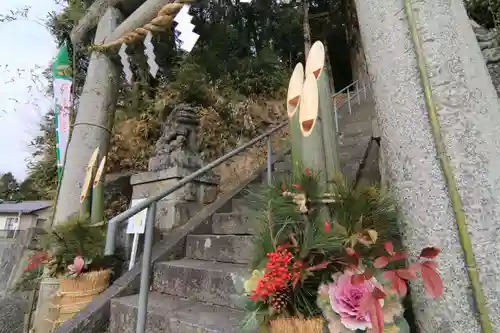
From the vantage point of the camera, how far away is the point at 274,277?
89 cm

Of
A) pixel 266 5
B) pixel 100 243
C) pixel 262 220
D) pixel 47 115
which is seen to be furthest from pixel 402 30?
pixel 266 5

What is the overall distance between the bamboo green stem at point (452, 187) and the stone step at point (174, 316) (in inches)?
39.4

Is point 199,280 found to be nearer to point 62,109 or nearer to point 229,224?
point 229,224

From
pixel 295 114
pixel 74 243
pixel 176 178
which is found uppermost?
pixel 176 178

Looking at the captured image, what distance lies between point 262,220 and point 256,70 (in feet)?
19.0

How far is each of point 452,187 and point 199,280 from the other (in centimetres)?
164

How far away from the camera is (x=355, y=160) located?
3.18 m

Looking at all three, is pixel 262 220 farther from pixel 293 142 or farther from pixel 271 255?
pixel 293 142

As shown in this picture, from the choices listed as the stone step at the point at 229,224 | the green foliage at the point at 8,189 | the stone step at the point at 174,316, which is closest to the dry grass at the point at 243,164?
the stone step at the point at 229,224

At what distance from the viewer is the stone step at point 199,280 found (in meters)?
1.86

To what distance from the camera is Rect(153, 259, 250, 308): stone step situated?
73.1 inches

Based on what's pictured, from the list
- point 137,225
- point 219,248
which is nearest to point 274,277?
point 219,248

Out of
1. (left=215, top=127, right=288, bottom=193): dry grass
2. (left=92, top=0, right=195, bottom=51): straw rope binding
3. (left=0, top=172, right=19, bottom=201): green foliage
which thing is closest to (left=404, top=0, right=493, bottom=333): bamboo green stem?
(left=92, top=0, right=195, bottom=51): straw rope binding

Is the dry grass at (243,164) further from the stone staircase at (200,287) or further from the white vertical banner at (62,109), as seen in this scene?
the white vertical banner at (62,109)
